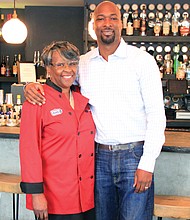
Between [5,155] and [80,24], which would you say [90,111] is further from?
[80,24]

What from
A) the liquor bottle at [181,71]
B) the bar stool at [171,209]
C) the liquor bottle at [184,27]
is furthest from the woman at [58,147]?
the liquor bottle at [184,27]

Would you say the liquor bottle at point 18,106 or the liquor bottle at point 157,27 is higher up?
the liquor bottle at point 157,27

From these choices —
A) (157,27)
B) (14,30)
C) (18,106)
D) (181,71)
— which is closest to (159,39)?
(157,27)

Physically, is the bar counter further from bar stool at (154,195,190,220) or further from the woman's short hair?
the woman's short hair

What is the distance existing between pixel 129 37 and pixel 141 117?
328cm

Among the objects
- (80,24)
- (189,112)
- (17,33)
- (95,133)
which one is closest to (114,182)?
(95,133)

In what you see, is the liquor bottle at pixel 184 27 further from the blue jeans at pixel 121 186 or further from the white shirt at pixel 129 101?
the blue jeans at pixel 121 186

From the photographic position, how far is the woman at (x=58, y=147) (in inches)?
73.7

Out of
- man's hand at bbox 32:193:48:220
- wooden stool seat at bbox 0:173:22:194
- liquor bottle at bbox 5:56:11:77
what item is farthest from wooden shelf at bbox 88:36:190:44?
man's hand at bbox 32:193:48:220

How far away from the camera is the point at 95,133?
206cm

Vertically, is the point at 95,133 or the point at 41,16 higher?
the point at 41,16

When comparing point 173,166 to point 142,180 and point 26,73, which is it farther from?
point 26,73

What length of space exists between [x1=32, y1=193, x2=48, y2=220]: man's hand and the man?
335mm

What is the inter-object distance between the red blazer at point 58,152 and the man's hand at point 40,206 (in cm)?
3
